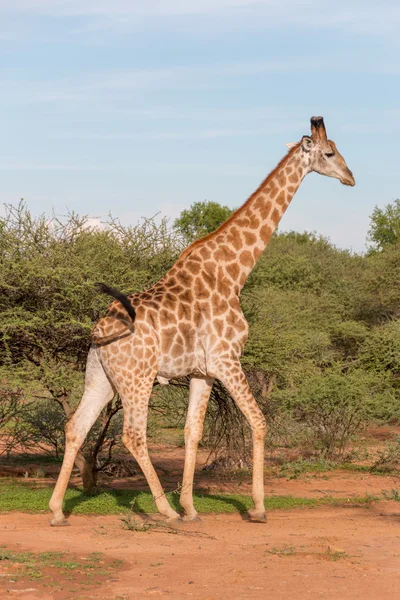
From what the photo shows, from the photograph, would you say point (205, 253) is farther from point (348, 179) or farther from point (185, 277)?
point (348, 179)

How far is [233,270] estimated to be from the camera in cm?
938

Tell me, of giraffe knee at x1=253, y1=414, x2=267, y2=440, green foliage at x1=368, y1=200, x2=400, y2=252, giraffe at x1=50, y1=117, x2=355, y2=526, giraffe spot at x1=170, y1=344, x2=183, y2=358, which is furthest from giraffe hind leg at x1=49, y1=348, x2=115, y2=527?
green foliage at x1=368, y1=200, x2=400, y2=252

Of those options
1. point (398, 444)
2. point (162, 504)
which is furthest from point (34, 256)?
point (398, 444)

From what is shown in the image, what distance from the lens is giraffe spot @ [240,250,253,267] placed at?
31.0 feet

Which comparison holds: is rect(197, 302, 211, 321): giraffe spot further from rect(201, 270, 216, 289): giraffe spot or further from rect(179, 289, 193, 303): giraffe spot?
rect(201, 270, 216, 289): giraffe spot

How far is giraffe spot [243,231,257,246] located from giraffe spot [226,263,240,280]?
0.93 ft

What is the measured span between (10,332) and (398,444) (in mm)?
6063

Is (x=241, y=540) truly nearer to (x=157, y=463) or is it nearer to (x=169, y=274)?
(x=169, y=274)

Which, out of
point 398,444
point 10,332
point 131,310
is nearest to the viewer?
→ point 131,310

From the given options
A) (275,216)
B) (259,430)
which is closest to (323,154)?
(275,216)

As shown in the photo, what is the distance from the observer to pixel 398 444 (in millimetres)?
13398

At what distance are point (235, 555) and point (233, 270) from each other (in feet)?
9.94

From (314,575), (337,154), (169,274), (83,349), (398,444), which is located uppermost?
(337,154)

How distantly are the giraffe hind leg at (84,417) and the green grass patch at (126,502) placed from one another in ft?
2.36
